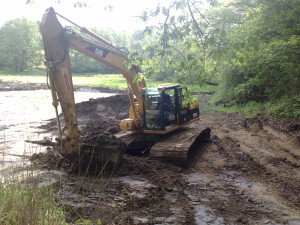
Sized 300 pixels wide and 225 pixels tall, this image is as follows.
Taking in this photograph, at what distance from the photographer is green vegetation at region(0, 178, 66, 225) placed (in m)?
2.70

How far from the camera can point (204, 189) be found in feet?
19.9

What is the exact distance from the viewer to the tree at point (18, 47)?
57.5 metres

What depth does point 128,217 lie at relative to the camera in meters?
4.75

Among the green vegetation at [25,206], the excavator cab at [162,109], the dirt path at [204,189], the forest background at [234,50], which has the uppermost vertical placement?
the forest background at [234,50]

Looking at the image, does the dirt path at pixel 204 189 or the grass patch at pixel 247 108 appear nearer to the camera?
A: the dirt path at pixel 204 189

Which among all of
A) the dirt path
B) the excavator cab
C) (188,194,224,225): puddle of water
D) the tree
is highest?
the tree

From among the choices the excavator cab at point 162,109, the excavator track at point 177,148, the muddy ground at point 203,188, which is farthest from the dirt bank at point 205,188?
the excavator cab at point 162,109

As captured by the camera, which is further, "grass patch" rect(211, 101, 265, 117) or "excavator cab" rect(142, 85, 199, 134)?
"grass patch" rect(211, 101, 265, 117)

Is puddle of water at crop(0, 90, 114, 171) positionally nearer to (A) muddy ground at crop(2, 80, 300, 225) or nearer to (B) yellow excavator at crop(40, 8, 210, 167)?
(B) yellow excavator at crop(40, 8, 210, 167)

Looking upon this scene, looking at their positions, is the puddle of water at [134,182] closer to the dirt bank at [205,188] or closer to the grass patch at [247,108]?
the dirt bank at [205,188]

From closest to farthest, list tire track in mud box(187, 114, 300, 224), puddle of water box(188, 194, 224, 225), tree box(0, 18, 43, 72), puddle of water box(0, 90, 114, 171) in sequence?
puddle of water box(188, 194, 224, 225), tire track in mud box(187, 114, 300, 224), puddle of water box(0, 90, 114, 171), tree box(0, 18, 43, 72)

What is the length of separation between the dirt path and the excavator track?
0.59 feet

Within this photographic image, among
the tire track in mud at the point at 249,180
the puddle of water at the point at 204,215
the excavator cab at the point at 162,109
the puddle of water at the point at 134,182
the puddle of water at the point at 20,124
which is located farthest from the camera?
the puddle of water at the point at 20,124

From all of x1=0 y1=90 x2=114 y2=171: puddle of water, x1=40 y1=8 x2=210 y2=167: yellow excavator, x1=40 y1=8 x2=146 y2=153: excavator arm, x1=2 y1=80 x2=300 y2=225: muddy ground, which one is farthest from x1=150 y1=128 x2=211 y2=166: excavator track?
x1=0 y1=90 x2=114 y2=171: puddle of water
